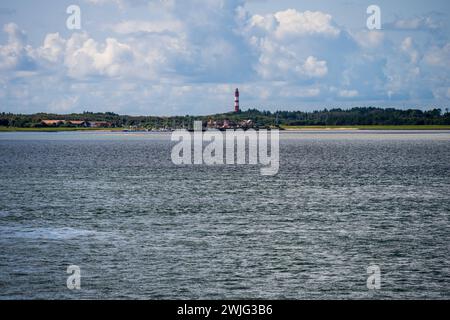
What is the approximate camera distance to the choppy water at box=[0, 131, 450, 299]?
3381 cm

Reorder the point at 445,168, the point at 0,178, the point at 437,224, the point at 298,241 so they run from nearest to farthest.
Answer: the point at 298,241 → the point at 437,224 → the point at 0,178 → the point at 445,168

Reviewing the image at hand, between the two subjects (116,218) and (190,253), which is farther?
(116,218)

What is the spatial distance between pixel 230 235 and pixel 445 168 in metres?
74.8

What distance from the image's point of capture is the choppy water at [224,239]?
33.8 metres

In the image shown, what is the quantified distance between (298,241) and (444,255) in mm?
8985

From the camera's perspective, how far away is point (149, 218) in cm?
5525

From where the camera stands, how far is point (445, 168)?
11275cm

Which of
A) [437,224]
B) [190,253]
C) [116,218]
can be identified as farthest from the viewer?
[116,218]

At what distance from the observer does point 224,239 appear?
148 feet
